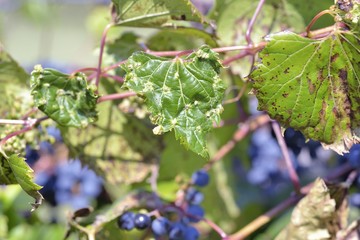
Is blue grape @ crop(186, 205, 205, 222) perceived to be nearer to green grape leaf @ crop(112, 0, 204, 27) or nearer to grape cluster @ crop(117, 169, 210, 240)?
grape cluster @ crop(117, 169, 210, 240)

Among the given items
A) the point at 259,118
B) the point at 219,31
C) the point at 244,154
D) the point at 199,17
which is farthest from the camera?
the point at 244,154

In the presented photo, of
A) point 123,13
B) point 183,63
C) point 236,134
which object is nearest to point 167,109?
point 183,63

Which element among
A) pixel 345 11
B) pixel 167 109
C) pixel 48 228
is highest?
pixel 345 11

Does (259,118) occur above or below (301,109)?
below

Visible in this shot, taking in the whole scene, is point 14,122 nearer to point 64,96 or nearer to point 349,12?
point 64,96

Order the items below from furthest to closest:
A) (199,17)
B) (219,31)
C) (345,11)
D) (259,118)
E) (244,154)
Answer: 1. (244,154)
2. (259,118)
3. (219,31)
4. (199,17)
5. (345,11)

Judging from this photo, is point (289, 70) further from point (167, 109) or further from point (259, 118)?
point (259, 118)

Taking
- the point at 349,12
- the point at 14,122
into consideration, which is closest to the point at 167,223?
the point at 14,122
